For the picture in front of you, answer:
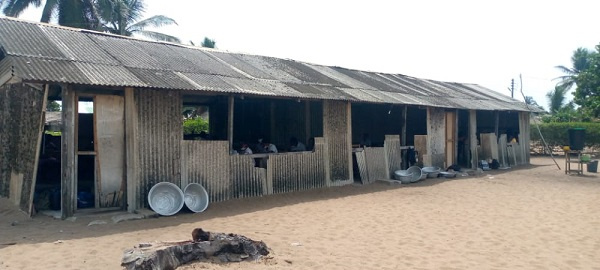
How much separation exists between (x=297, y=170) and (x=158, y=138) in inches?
151

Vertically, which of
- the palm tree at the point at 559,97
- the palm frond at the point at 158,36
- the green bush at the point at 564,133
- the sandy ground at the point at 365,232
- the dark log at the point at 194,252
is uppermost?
the palm frond at the point at 158,36

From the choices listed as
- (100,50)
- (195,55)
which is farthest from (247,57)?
(100,50)

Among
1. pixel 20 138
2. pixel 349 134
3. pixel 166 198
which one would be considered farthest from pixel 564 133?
pixel 20 138

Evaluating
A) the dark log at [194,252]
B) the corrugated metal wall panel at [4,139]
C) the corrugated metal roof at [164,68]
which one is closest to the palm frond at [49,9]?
the corrugated metal roof at [164,68]

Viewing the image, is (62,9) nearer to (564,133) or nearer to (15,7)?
(15,7)

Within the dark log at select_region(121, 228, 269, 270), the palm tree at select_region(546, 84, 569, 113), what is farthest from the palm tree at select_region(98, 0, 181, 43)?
the palm tree at select_region(546, 84, 569, 113)

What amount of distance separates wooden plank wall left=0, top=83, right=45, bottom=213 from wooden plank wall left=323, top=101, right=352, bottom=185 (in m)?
6.66

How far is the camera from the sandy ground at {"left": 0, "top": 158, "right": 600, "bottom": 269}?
20.2 feet

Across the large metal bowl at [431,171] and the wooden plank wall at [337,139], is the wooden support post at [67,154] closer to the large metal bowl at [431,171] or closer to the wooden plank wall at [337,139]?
the wooden plank wall at [337,139]

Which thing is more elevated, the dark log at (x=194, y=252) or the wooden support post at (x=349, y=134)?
the wooden support post at (x=349, y=134)

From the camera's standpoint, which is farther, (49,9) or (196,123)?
(196,123)

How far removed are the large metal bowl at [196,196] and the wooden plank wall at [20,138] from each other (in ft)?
8.82

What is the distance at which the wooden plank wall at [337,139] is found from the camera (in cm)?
1262

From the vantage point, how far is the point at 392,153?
14.7m
